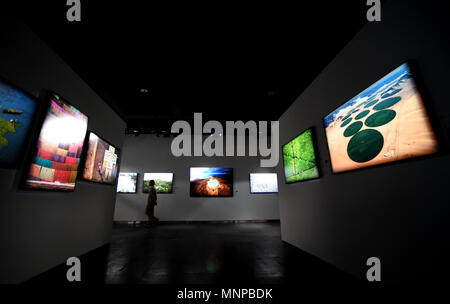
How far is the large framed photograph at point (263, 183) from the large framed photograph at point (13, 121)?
631 centimetres

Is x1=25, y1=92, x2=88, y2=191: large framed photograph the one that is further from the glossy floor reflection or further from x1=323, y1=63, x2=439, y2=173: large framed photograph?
x1=323, y1=63, x2=439, y2=173: large framed photograph

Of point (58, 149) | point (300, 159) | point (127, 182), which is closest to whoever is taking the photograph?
point (58, 149)

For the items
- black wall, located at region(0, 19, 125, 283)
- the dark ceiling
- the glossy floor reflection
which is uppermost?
the dark ceiling

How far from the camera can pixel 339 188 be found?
2.05 metres

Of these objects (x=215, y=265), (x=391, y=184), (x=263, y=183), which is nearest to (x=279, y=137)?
(x=391, y=184)

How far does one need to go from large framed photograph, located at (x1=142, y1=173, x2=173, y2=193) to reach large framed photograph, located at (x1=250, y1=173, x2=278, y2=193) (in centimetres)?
344

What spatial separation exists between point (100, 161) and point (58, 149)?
0.95 metres

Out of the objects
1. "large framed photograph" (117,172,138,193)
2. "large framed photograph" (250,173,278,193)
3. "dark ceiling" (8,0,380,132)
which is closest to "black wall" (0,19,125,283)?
"dark ceiling" (8,0,380,132)

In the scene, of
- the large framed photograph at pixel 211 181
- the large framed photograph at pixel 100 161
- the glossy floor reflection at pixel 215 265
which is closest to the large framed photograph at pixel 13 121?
the large framed photograph at pixel 100 161

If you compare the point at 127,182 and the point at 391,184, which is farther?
the point at 127,182

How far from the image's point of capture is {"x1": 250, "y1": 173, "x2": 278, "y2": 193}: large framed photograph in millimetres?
6859

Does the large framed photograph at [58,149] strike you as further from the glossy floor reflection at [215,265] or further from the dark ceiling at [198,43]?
the glossy floor reflection at [215,265]

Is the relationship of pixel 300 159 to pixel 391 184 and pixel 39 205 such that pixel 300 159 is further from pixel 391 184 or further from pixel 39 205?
pixel 39 205

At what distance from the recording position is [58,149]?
2.06 meters
